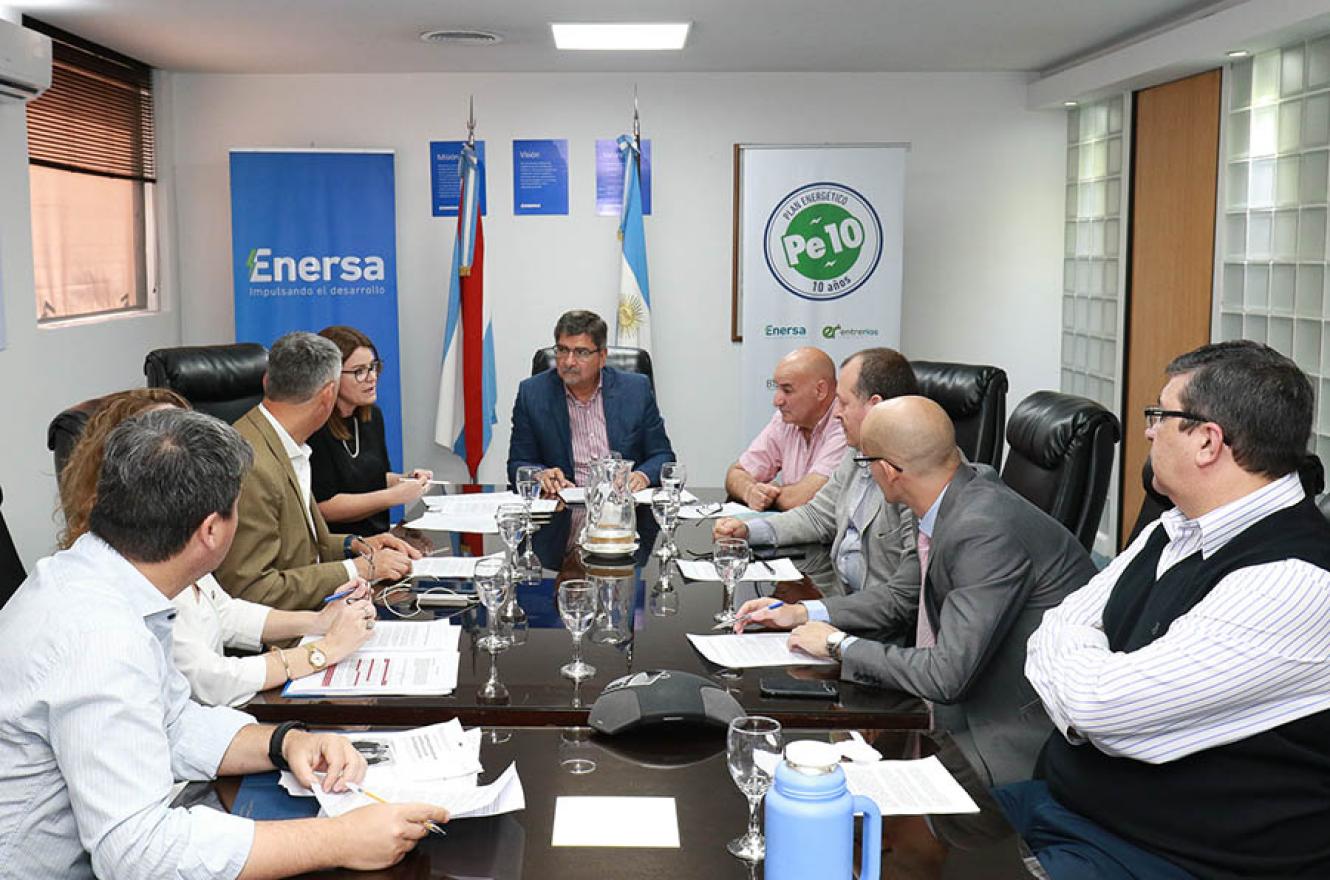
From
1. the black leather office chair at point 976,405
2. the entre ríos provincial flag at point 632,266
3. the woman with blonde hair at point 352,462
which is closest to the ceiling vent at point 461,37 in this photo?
the entre ríos provincial flag at point 632,266

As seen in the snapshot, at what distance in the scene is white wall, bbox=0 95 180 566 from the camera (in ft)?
17.2

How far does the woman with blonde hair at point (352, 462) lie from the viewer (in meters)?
3.71

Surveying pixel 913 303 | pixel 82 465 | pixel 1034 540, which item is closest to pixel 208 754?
pixel 82 465

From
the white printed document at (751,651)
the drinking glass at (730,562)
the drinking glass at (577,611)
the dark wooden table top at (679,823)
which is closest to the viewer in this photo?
the dark wooden table top at (679,823)

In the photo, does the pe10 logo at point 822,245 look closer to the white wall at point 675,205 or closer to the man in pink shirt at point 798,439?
the white wall at point 675,205

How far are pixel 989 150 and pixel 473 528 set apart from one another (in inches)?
183

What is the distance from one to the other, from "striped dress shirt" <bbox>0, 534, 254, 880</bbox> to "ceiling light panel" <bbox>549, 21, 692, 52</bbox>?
449 cm

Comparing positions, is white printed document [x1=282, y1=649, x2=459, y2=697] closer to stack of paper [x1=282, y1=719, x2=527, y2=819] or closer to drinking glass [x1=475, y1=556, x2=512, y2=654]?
drinking glass [x1=475, y1=556, x2=512, y2=654]

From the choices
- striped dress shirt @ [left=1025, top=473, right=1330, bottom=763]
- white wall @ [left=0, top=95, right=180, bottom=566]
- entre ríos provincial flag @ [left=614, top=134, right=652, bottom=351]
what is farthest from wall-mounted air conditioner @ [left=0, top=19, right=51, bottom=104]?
striped dress shirt @ [left=1025, top=473, right=1330, bottom=763]

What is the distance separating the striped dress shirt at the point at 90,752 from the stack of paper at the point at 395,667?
1.89 feet

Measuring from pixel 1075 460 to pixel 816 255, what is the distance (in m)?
3.54

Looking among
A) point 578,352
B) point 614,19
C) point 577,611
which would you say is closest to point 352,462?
point 578,352

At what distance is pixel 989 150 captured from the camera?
Answer: 7.03 metres

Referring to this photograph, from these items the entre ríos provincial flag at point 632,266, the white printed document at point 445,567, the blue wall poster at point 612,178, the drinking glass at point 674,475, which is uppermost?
the blue wall poster at point 612,178
